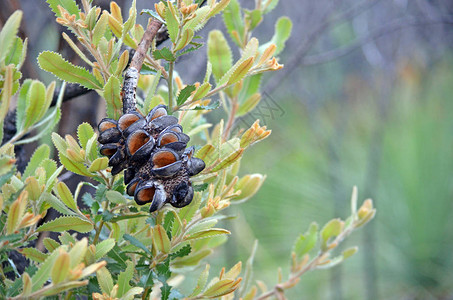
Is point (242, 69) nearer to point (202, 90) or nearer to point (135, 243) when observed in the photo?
point (202, 90)

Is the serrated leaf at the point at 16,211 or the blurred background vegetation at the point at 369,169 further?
the blurred background vegetation at the point at 369,169

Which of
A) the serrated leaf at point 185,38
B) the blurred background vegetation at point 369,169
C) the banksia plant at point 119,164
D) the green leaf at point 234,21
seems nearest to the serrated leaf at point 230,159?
the banksia plant at point 119,164

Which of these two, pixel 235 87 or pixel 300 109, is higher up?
pixel 235 87

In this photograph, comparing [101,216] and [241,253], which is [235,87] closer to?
[101,216]

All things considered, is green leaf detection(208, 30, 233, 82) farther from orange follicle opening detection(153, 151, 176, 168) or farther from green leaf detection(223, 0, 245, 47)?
orange follicle opening detection(153, 151, 176, 168)

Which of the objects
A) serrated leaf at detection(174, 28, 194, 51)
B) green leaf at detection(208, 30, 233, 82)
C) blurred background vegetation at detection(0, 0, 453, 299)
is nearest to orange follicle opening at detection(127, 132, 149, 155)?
serrated leaf at detection(174, 28, 194, 51)

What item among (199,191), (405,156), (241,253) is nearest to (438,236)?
(405,156)

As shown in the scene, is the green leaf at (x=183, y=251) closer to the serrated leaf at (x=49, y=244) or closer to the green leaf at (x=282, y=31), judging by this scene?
the serrated leaf at (x=49, y=244)
